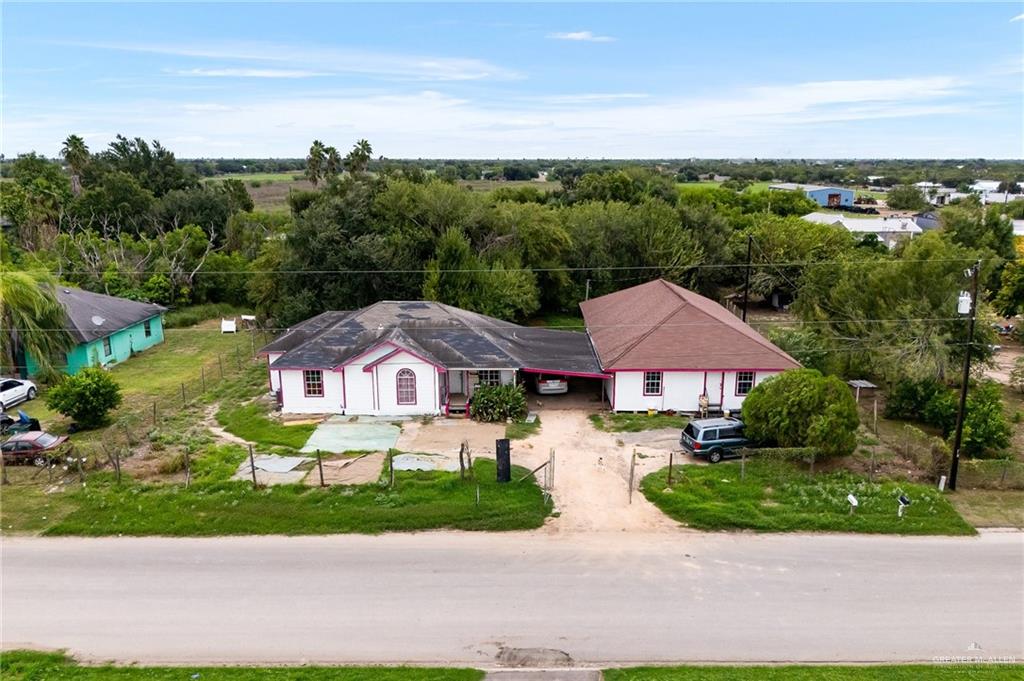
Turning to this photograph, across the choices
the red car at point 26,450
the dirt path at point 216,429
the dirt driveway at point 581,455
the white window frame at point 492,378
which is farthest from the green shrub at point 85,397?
the white window frame at point 492,378

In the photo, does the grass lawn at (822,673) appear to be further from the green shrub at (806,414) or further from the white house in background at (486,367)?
the white house in background at (486,367)

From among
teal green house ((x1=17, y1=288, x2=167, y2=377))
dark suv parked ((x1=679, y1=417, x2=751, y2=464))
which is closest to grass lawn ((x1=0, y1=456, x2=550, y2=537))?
dark suv parked ((x1=679, y1=417, x2=751, y2=464))

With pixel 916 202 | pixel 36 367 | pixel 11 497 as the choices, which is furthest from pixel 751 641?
pixel 916 202

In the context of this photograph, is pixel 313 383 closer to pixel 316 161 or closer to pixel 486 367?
pixel 486 367

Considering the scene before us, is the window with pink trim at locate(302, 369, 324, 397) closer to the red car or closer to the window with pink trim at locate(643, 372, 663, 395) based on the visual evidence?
the red car

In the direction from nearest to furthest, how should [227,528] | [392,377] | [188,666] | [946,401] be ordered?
[188,666] → [227,528] → [946,401] → [392,377]

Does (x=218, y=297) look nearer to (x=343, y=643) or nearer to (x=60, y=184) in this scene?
(x=60, y=184)
